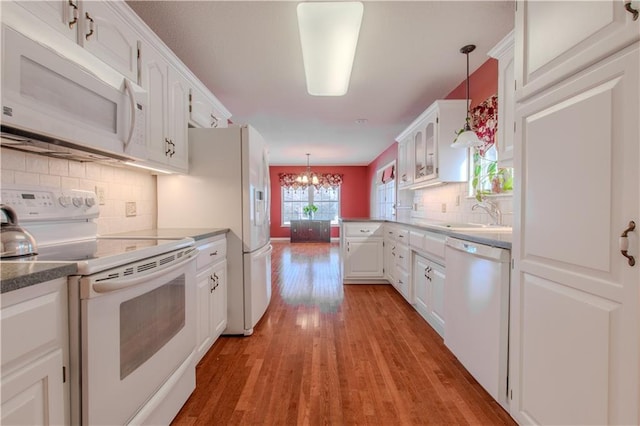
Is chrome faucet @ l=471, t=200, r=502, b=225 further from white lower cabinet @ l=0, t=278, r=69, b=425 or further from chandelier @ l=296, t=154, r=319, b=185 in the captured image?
chandelier @ l=296, t=154, r=319, b=185

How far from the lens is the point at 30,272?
758 millimetres

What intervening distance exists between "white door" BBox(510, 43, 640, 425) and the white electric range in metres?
1.55

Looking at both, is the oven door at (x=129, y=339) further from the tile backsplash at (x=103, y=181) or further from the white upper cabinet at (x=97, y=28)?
the white upper cabinet at (x=97, y=28)

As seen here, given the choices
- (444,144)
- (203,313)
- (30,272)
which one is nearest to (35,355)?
(30,272)

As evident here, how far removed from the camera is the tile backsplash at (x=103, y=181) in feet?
4.39

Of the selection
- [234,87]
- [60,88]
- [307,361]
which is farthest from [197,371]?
[234,87]

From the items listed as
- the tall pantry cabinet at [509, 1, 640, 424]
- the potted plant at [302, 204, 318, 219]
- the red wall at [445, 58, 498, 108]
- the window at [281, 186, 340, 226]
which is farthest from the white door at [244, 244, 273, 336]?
the window at [281, 186, 340, 226]

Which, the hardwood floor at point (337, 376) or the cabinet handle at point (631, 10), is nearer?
the cabinet handle at point (631, 10)

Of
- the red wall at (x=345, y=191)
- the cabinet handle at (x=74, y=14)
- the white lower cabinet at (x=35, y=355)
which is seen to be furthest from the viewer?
the red wall at (x=345, y=191)

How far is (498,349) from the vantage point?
143 centimetres

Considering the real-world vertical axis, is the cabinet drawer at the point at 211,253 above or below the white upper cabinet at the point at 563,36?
below

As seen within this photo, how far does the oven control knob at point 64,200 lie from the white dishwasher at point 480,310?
84.9 inches

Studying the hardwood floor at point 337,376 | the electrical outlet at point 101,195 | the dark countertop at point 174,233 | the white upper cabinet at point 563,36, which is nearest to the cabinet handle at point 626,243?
the white upper cabinet at point 563,36

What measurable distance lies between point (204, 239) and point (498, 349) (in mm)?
1771
